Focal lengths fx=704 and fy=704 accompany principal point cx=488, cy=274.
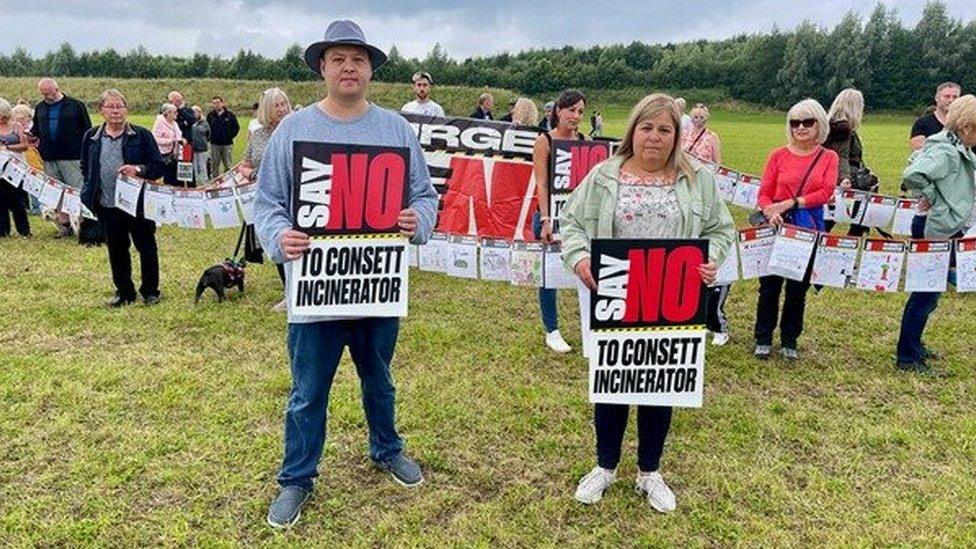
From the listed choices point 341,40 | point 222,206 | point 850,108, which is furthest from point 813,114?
point 222,206

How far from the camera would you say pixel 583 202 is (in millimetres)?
3420

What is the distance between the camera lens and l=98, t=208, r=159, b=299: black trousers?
22.5 ft

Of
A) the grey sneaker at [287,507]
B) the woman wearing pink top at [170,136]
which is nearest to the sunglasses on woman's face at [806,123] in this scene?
the grey sneaker at [287,507]

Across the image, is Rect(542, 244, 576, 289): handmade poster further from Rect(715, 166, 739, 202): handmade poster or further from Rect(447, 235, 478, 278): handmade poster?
Rect(715, 166, 739, 202): handmade poster

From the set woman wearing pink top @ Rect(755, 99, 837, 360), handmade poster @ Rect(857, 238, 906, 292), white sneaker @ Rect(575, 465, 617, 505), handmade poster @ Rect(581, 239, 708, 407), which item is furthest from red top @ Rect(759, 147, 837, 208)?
white sneaker @ Rect(575, 465, 617, 505)

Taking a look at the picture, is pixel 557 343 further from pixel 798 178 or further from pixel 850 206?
pixel 850 206

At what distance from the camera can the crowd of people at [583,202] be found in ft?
10.4

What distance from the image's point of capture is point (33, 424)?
14.5 ft

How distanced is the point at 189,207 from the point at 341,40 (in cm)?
518

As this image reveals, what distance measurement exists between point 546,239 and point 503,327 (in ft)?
3.71

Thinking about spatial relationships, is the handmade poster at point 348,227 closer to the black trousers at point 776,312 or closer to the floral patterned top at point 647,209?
the floral patterned top at point 647,209

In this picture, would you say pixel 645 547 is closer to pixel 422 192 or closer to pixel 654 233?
pixel 654 233

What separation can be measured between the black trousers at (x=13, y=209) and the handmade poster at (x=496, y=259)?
26.5 ft

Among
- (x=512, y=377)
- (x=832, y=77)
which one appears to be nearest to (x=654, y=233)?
(x=512, y=377)
